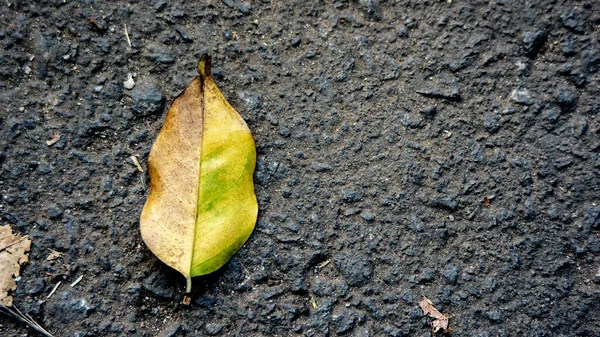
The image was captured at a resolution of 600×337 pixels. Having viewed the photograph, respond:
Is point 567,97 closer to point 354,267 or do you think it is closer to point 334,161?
point 334,161

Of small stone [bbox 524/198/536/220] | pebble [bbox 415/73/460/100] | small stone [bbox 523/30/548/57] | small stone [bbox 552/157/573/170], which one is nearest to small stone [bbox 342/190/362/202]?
pebble [bbox 415/73/460/100]

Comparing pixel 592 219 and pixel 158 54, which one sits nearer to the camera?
pixel 592 219

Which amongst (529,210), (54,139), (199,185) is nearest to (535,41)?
Answer: (529,210)

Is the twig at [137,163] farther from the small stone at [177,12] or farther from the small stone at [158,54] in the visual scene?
the small stone at [177,12]

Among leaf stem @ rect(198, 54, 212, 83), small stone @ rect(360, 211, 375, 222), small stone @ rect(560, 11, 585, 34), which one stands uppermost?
small stone @ rect(560, 11, 585, 34)

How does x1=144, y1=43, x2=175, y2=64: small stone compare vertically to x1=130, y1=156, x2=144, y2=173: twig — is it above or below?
above

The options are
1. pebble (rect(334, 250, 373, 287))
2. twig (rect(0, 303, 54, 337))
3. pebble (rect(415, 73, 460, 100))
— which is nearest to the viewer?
twig (rect(0, 303, 54, 337))

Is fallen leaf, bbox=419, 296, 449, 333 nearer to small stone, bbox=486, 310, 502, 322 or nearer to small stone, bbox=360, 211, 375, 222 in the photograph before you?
small stone, bbox=486, 310, 502, 322
